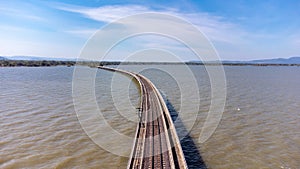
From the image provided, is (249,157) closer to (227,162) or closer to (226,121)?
(227,162)

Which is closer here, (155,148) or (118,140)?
(155,148)

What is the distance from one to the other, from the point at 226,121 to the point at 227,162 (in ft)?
22.7

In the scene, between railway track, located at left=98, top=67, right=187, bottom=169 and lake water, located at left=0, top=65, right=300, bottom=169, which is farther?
lake water, located at left=0, top=65, right=300, bottom=169

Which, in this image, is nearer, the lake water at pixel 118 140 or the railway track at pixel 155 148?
the railway track at pixel 155 148

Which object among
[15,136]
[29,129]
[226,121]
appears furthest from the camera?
[226,121]

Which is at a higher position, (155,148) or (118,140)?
(155,148)

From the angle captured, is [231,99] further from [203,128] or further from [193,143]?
[193,143]

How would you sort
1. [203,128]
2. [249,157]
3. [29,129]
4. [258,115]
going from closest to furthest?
[249,157]
[29,129]
[203,128]
[258,115]

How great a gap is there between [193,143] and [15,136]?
10.5 meters

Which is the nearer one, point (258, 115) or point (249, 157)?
point (249, 157)

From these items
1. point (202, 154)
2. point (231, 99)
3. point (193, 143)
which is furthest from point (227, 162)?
point (231, 99)

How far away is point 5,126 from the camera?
14.6m

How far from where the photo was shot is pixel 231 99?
26.3m

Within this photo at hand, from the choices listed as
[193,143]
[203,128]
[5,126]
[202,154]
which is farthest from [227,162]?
[5,126]
